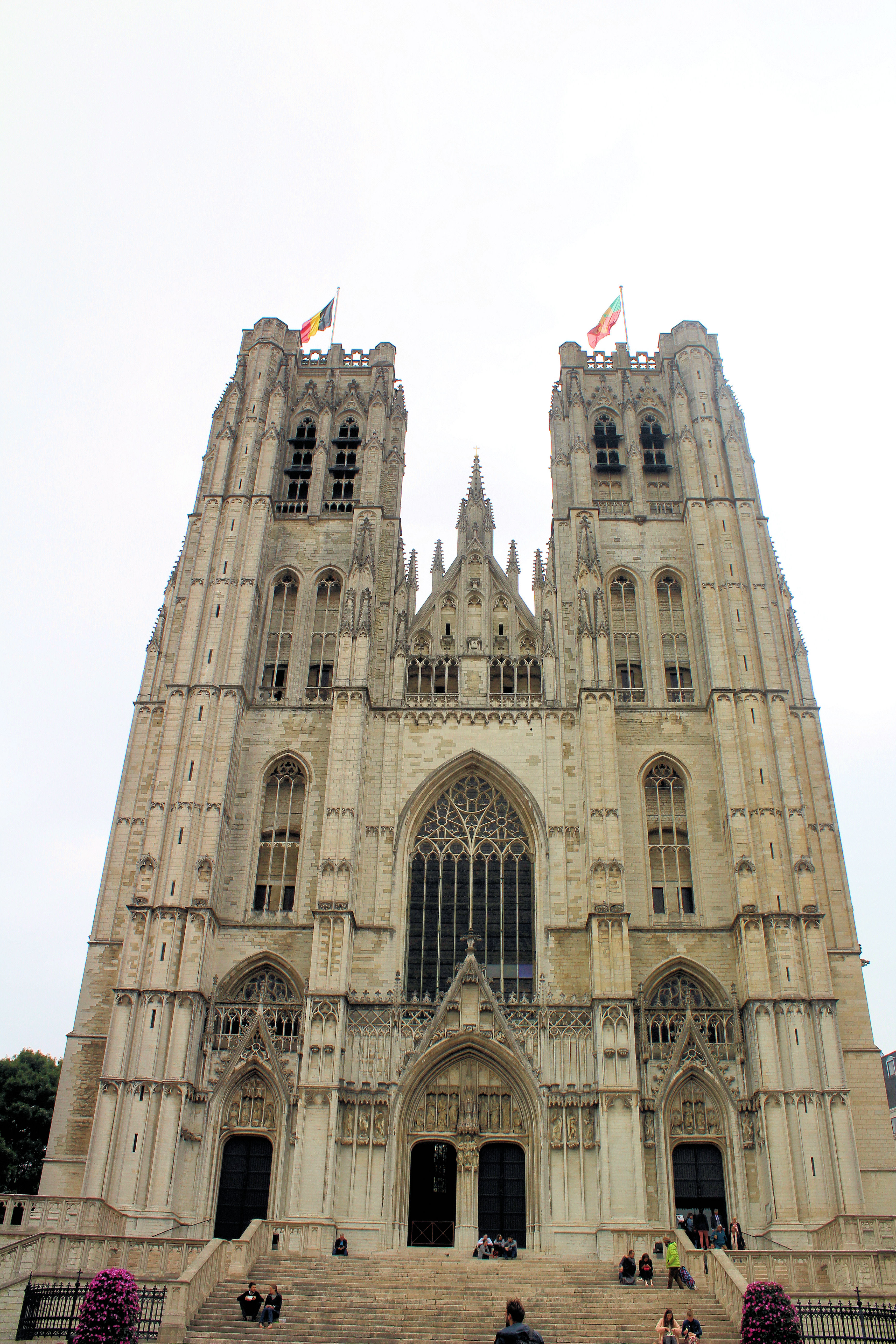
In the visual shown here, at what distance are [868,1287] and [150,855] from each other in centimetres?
1974

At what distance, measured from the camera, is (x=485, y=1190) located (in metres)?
27.1

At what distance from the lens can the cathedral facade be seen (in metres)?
26.4

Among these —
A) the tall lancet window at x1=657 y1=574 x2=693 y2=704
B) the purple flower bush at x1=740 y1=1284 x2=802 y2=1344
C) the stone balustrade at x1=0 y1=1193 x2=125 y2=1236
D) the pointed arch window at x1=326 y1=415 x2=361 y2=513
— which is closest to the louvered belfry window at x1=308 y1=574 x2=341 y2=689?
the pointed arch window at x1=326 y1=415 x2=361 y2=513

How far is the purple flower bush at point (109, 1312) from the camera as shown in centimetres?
1432

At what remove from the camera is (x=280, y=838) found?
106ft

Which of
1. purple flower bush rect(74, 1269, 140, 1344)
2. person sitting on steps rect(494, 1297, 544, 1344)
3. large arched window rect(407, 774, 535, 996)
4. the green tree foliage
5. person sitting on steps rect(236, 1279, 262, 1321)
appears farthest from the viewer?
the green tree foliage

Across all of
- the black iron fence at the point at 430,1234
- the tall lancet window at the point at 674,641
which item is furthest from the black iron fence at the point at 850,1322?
the tall lancet window at the point at 674,641

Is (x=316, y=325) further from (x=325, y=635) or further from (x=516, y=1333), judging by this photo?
(x=516, y=1333)

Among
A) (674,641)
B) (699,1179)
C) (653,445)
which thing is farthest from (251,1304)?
(653,445)

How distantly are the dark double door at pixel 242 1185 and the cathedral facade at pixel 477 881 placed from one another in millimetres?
85

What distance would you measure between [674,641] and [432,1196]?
1826 cm

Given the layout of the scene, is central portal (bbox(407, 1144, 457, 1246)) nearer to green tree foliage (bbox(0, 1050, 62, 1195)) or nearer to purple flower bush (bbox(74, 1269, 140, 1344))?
purple flower bush (bbox(74, 1269, 140, 1344))

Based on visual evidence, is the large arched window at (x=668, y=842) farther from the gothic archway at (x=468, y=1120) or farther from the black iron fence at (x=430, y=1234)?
the black iron fence at (x=430, y=1234)

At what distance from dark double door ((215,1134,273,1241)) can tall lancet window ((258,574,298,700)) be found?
1327 centimetres
